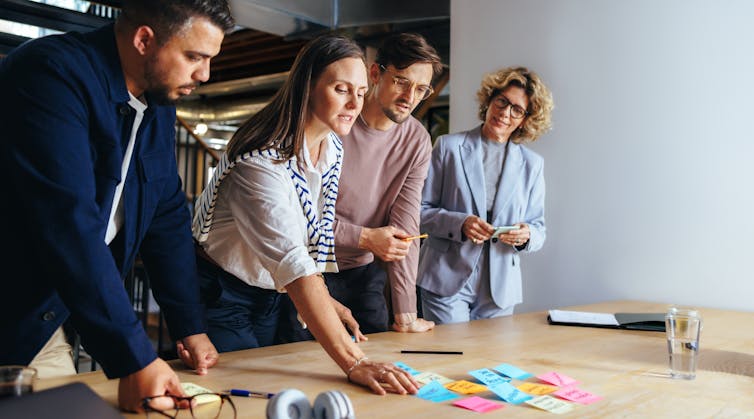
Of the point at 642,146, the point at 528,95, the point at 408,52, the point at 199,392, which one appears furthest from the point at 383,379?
the point at 642,146

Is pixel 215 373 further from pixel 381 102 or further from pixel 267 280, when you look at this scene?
pixel 381 102

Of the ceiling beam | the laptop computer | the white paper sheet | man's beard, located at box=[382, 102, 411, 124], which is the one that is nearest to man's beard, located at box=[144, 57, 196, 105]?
the laptop computer

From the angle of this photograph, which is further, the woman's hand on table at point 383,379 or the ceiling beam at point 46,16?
the ceiling beam at point 46,16

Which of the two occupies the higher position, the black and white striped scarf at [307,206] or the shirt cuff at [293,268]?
the black and white striped scarf at [307,206]

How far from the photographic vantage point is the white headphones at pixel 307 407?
1022mm

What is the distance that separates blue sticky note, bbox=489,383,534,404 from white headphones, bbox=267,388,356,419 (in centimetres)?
37

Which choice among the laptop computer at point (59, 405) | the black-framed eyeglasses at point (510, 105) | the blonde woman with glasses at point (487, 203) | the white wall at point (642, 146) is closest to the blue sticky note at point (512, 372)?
the laptop computer at point (59, 405)

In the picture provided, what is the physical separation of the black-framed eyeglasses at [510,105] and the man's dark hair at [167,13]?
1852 mm

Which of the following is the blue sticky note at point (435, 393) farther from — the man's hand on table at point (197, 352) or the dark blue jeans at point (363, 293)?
the dark blue jeans at point (363, 293)

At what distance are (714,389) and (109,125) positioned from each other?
135 centimetres

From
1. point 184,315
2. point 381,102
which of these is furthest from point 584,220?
point 184,315

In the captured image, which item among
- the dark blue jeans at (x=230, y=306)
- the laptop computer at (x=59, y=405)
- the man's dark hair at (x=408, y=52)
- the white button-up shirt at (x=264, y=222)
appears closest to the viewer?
the laptop computer at (x=59, y=405)

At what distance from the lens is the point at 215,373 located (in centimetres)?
144

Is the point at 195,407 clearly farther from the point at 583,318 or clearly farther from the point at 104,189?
the point at 583,318
